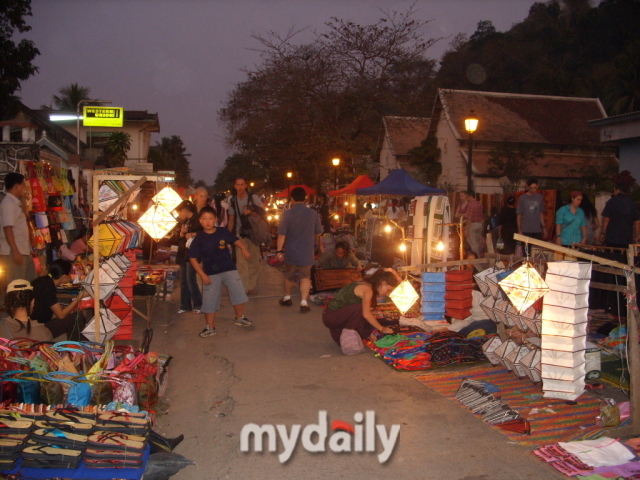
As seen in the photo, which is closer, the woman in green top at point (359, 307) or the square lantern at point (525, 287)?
the square lantern at point (525, 287)

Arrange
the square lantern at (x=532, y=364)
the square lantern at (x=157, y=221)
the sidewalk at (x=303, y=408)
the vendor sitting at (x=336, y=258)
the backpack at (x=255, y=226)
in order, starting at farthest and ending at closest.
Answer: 1. the vendor sitting at (x=336, y=258)
2. the backpack at (x=255, y=226)
3. the square lantern at (x=157, y=221)
4. the square lantern at (x=532, y=364)
5. the sidewalk at (x=303, y=408)

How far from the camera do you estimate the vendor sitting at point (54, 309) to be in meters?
6.16

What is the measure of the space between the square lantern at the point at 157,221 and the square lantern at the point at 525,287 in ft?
19.3

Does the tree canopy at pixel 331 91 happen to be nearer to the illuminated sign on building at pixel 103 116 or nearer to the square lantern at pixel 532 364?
the illuminated sign on building at pixel 103 116

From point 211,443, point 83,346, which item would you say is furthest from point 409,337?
point 83,346

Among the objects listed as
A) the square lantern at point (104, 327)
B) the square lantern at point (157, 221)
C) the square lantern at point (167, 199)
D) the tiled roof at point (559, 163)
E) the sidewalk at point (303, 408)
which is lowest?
the sidewalk at point (303, 408)

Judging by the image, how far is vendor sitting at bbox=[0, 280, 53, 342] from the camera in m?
5.40

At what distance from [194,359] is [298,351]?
1.31m

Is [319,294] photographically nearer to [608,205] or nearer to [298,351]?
[298,351]

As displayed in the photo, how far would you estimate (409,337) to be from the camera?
739cm

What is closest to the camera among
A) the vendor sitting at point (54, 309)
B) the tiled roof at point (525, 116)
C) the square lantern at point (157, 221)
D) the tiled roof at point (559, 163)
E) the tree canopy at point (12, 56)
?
→ the vendor sitting at point (54, 309)

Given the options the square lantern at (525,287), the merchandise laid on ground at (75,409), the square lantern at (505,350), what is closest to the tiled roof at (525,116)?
the square lantern at (505,350)

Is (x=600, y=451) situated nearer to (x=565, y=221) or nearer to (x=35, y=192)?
(x=565, y=221)

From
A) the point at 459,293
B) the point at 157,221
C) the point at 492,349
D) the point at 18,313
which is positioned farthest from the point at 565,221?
the point at 18,313
